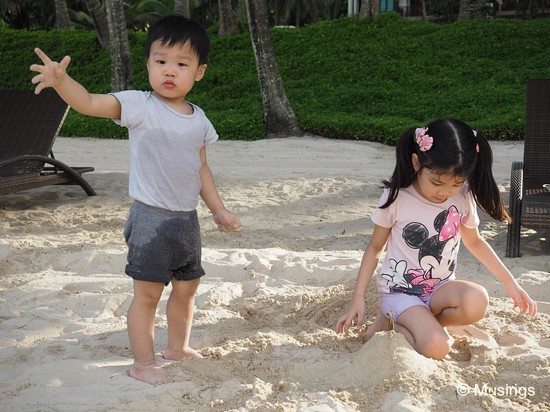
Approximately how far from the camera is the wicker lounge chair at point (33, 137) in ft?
23.2

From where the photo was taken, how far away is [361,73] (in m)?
17.1

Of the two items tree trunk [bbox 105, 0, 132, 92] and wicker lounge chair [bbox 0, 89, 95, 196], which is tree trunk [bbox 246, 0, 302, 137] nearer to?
tree trunk [bbox 105, 0, 132, 92]

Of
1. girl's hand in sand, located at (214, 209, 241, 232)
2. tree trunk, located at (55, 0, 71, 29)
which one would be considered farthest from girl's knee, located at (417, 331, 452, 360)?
tree trunk, located at (55, 0, 71, 29)

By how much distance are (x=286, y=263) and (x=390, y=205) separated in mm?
1426

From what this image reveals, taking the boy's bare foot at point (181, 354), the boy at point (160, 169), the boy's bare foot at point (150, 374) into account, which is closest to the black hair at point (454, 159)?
the boy at point (160, 169)

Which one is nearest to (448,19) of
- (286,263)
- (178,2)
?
(178,2)

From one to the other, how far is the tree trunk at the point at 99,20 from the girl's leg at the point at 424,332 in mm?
17661

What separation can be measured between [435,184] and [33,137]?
5.26 metres

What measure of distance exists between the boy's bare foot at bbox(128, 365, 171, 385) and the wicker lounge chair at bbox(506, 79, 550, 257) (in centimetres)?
302

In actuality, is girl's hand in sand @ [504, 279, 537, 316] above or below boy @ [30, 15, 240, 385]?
below

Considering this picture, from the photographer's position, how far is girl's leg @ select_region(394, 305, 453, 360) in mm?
3232

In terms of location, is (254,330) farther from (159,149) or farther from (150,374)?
(159,149)

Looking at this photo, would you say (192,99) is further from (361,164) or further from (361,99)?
(361,164)

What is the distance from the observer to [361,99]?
51.5 feet
